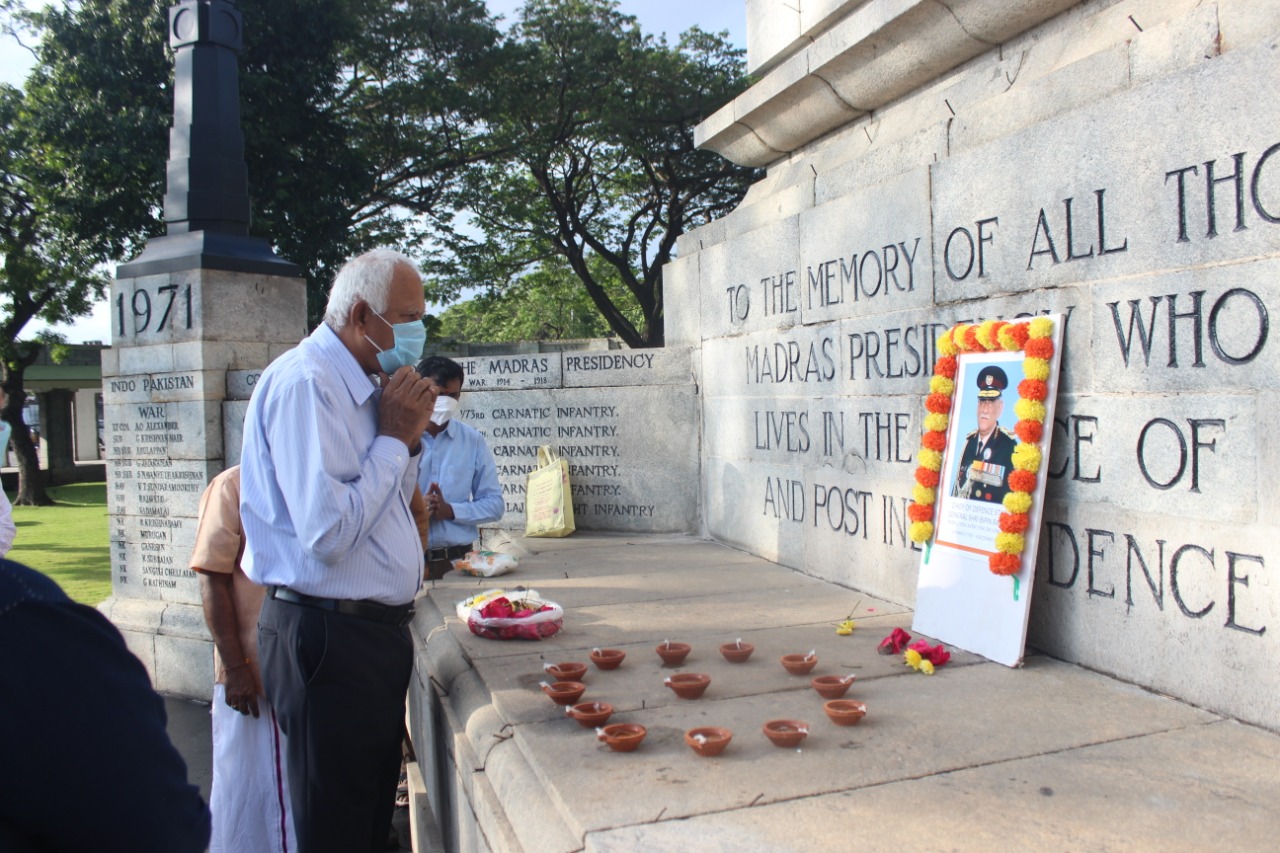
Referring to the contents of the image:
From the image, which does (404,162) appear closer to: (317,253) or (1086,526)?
(317,253)

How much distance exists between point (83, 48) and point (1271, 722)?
16035 mm

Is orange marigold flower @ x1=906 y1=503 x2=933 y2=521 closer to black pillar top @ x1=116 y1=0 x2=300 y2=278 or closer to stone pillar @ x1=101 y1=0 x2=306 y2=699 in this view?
stone pillar @ x1=101 y1=0 x2=306 y2=699

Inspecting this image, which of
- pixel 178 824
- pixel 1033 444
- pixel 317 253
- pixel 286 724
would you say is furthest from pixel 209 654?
pixel 317 253

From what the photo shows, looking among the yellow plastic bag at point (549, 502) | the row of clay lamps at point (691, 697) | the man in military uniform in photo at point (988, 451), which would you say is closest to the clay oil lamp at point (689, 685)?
the row of clay lamps at point (691, 697)

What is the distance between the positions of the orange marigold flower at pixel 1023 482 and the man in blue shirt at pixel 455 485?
8.92 feet

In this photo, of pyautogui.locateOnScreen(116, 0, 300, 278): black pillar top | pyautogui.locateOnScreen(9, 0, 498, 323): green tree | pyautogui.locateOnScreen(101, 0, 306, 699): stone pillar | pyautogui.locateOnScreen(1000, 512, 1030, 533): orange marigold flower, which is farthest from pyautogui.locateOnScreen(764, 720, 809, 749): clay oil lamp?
pyautogui.locateOnScreen(9, 0, 498, 323): green tree

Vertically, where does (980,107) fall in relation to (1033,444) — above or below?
above

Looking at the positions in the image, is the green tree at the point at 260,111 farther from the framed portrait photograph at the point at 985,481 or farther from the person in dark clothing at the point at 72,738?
the person in dark clothing at the point at 72,738

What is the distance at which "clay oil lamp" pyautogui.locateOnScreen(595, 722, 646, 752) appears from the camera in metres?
2.47

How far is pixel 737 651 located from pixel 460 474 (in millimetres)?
2287

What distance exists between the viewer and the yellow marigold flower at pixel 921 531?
12.2ft

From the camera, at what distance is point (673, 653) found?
329 cm

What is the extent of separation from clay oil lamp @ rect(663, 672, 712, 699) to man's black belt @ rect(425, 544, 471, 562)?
2.28 meters

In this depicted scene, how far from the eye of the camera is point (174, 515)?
6.80m
